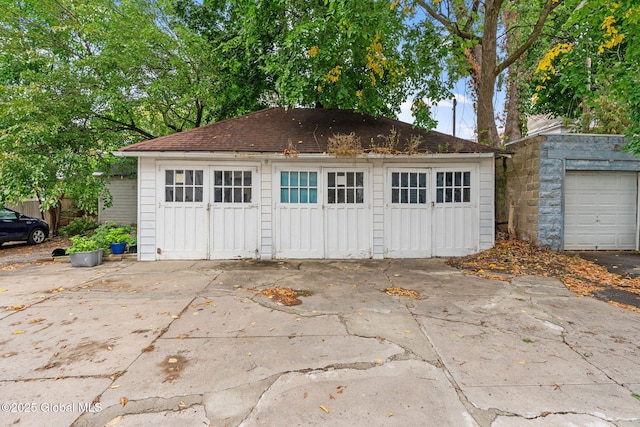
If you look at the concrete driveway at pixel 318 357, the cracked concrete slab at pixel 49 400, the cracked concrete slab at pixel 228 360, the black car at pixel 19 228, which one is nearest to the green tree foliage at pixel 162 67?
the black car at pixel 19 228

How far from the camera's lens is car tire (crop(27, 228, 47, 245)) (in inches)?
409

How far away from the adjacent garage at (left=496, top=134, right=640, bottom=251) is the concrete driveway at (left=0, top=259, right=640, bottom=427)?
3095mm

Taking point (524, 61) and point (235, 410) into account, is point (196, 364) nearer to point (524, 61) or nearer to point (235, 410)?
point (235, 410)

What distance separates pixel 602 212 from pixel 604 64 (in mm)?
3502

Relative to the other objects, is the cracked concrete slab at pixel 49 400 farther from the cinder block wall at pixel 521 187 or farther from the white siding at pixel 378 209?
the cinder block wall at pixel 521 187

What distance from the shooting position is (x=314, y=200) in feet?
23.6

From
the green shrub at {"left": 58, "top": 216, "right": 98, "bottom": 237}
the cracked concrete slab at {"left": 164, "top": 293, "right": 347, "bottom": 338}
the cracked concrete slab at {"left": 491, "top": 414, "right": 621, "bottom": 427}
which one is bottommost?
the cracked concrete slab at {"left": 491, "top": 414, "right": 621, "bottom": 427}

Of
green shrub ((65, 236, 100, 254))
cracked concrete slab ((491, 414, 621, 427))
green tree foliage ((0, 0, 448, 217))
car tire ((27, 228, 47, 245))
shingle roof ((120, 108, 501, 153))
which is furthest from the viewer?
car tire ((27, 228, 47, 245))

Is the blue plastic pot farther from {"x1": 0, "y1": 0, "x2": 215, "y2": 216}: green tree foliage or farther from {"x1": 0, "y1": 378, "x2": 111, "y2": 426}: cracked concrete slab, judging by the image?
{"x1": 0, "y1": 378, "x2": 111, "y2": 426}: cracked concrete slab

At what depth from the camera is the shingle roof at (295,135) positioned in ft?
22.6

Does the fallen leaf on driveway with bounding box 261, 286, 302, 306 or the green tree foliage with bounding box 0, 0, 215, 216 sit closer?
the fallen leaf on driveway with bounding box 261, 286, 302, 306

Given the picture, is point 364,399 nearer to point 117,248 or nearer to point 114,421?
point 114,421

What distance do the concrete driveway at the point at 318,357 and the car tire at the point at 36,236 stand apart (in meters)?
7.29

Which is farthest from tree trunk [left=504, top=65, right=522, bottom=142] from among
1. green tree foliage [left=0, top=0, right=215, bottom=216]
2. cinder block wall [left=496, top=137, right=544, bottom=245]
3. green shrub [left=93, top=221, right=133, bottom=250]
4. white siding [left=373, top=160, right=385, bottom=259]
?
green shrub [left=93, top=221, right=133, bottom=250]
